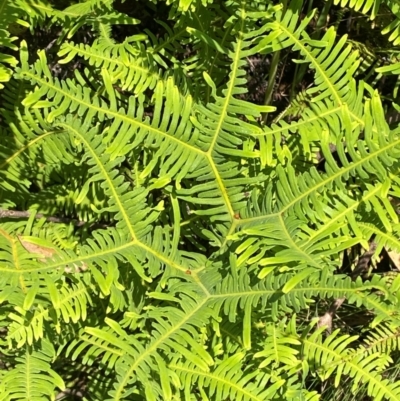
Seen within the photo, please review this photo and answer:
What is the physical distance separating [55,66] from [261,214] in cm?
81

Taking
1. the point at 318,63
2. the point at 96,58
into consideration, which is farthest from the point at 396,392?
the point at 96,58

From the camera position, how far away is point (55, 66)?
4.73 ft

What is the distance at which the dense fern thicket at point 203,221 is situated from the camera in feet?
2.79

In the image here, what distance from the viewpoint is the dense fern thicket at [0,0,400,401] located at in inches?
33.5

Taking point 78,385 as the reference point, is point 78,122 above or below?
above

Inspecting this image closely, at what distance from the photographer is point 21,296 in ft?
2.84

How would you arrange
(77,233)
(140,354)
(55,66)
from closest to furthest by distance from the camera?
(140,354) → (77,233) → (55,66)

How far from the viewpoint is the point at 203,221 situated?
1093 mm

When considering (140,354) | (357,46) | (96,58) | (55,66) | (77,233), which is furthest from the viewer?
(55,66)

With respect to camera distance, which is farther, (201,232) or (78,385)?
(78,385)

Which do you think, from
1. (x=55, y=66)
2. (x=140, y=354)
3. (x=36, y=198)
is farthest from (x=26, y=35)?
(x=140, y=354)

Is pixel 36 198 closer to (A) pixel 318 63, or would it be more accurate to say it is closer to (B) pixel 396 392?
(A) pixel 318 63

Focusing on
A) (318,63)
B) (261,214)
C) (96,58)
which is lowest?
(261,214)

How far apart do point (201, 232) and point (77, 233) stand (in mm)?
271
